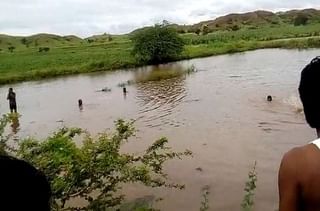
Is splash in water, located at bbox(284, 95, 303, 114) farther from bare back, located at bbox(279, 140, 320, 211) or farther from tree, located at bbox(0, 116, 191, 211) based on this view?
bare back, located at bbox(279, 140, 320, 211)

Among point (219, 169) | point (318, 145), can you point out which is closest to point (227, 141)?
point (219, 169)

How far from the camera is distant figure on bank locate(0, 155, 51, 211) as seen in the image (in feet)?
4.71

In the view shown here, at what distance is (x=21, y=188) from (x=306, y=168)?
1269 millimetres

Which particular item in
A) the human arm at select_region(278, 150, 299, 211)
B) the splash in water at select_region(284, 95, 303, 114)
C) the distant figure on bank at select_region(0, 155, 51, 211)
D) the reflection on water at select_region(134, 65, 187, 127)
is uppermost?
the distant figure on bank at select_region(0, 155, 51, 211)

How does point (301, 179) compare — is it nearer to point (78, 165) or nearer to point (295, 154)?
point (295, 154)

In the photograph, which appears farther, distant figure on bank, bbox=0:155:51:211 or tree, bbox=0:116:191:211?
tree, bbox=0:116:191:211

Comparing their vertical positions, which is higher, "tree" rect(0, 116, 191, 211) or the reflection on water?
"tree" rect(0, 116, 191, 211)

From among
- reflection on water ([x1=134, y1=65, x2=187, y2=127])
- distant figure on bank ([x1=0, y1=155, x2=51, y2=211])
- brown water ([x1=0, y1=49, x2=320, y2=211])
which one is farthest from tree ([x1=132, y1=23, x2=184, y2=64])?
distant figure on bank ([x1=0, y1=155, x2=51, y2=211])

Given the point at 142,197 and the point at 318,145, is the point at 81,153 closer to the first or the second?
the point at 142,197

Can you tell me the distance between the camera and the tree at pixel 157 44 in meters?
46.9

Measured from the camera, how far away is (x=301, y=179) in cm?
219

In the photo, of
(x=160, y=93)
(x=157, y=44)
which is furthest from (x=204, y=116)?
(x=157, y=44)

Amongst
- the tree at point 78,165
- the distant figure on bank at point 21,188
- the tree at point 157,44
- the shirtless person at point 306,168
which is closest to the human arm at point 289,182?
the shirtless person at point 306,168

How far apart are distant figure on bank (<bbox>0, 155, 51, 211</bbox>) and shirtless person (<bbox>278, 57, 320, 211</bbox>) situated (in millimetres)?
1158
